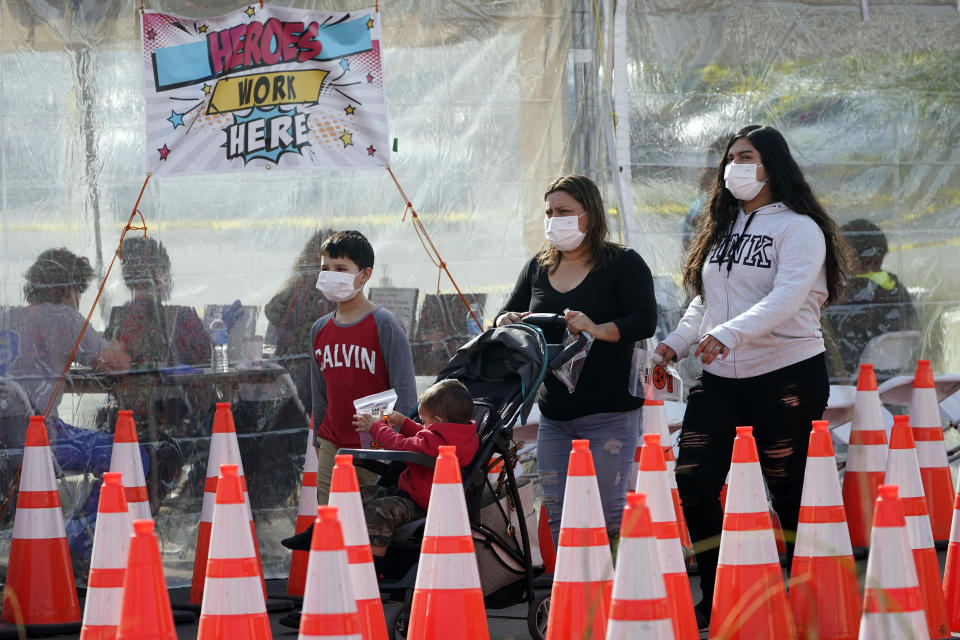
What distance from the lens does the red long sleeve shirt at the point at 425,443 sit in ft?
14.6

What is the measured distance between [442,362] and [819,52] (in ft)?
8.29

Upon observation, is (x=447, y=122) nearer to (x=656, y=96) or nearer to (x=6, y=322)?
(x=656, y=96)

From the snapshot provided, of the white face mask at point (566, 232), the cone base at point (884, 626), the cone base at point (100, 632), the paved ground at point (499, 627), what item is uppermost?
the white face mask at point (566, 232)

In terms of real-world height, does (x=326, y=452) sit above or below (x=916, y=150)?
below

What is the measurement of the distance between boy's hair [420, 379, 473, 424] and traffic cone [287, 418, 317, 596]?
5.46 feet

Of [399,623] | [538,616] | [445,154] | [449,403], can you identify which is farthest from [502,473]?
[445,154]

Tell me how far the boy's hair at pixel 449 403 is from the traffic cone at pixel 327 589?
1427mm

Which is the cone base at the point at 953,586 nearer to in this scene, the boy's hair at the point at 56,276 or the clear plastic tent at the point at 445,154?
the clear plastic tent at the point at 445,154

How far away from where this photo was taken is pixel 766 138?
4.84m

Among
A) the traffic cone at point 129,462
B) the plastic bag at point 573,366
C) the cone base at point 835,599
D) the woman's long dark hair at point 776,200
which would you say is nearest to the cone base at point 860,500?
the woman's long dark hair at point 776,200

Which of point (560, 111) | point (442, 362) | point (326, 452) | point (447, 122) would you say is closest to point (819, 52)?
point (560, 111)

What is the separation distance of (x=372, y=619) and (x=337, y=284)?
1656mm

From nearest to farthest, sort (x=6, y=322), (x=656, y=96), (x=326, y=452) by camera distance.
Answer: (x=326, y=452)
(x=6, y=322)
(x=656, y=96)

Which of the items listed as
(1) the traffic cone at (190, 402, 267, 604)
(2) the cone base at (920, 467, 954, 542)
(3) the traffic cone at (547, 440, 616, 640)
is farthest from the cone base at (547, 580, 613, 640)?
(2) the cone base at (920, 467, 954, 542)
